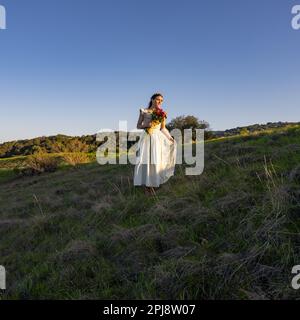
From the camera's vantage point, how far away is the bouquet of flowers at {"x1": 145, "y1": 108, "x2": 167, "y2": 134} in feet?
25.7

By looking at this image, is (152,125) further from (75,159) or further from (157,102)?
(75,159)

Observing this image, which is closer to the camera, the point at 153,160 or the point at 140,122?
the point at 153,160

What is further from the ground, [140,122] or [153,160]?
[140,122]

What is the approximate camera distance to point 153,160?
7.80 metres

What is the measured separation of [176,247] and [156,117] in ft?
14.4

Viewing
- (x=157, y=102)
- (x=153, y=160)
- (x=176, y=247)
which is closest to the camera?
(x=176, y=247)

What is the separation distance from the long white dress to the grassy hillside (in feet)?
3.70

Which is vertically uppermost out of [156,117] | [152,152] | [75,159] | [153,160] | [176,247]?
[156,117]

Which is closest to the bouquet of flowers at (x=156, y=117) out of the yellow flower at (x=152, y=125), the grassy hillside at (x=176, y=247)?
the yellow flower at (x=152, y=125)

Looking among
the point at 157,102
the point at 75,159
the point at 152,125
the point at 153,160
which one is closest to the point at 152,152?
the point at 153,160

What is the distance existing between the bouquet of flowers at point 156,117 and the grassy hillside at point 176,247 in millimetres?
1921

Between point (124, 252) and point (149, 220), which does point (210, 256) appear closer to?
point (124, 252)

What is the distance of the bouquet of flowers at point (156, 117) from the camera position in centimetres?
783

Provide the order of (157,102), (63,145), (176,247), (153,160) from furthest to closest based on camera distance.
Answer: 1. (63,145)
2. (157,102)
3. (153,160)
4. (176,247)
